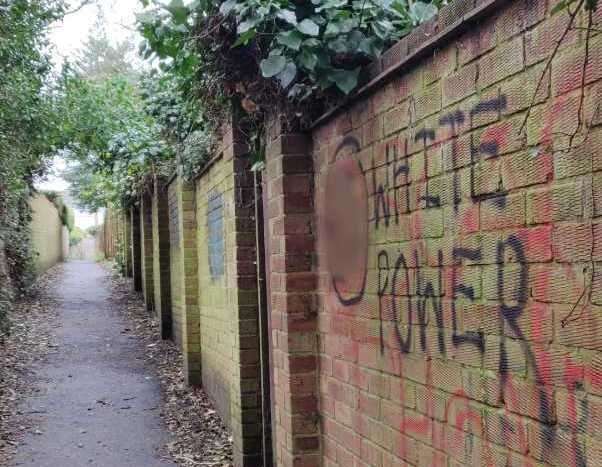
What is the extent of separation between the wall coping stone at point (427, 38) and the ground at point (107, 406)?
409 cm

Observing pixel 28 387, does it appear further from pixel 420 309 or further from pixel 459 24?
pixel 459 24

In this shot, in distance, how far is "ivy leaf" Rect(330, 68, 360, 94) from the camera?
314cm

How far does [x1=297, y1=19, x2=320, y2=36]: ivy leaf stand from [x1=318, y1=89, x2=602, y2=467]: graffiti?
0.53m

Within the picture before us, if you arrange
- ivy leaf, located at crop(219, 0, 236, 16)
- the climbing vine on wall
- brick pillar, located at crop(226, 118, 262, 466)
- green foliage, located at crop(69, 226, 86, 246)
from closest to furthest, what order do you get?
ivy leaf, located at crop(219, 0, 236, 16) < brick pillar, located at crop(226, 118, 262, 466) < the climbing vine on wall < green foliage, located at crop(69, 226, 86, 246)

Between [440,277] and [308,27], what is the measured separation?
1.39 meters

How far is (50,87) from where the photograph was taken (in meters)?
12.8

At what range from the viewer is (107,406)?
314 inches

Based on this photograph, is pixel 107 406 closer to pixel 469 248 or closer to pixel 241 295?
pixel 241 295

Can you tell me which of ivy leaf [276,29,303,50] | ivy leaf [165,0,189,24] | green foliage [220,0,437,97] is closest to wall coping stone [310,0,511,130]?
green foliage [220,0,437,97]

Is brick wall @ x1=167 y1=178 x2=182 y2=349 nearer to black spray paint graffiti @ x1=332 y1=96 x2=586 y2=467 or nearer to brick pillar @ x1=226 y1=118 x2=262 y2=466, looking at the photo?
brick pillar @ x1=226 y1=118 x2=262 y2=466

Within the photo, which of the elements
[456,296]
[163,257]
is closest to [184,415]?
[163,257]

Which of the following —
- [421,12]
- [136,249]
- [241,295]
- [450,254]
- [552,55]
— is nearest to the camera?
[552,55]

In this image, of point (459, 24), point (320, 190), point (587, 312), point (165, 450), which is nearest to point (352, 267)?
point (320, 190)

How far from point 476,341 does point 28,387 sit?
25.2 ft
